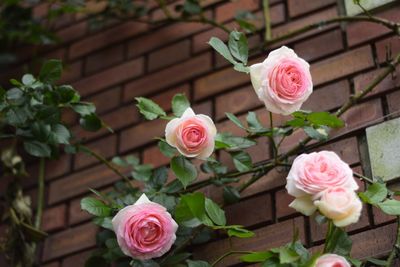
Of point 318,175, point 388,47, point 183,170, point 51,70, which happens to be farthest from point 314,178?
point 51,70

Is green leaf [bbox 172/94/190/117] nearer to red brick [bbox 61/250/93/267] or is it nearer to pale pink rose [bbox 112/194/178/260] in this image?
pale pink rose [bbox 112/194/178/260]

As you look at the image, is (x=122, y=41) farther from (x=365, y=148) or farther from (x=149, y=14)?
(x=365, y=148)

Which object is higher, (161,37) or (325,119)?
(161,37)

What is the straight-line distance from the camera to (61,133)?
2197 mm

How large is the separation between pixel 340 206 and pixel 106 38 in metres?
1.49

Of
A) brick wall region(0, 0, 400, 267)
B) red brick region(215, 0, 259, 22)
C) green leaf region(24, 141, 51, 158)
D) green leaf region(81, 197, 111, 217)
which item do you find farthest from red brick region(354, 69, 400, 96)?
green leaf region(24, 141, 51, 158)

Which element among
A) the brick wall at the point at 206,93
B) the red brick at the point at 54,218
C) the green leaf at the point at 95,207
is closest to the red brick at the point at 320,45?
the brick wall at the point at 206,93

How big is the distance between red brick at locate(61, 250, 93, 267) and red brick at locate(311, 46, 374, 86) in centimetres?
85

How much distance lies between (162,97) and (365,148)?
776 millimetres

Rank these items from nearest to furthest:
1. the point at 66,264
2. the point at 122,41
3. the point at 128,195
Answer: the point at 128,195, the point at 66,264, the point at 122,41

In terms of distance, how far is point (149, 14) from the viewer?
9.43 ft

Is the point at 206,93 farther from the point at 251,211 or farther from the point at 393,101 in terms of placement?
the point at 393,101

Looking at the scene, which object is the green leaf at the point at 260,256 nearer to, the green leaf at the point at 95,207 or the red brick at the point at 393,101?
the green leaf at the point at 95,207

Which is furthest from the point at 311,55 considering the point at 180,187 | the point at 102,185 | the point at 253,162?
the point at 102,185
